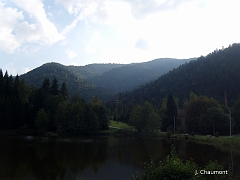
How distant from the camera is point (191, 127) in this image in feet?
234

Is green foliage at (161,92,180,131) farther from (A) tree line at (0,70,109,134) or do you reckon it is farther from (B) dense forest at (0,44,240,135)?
(A) tree line at (0,70,109,134)

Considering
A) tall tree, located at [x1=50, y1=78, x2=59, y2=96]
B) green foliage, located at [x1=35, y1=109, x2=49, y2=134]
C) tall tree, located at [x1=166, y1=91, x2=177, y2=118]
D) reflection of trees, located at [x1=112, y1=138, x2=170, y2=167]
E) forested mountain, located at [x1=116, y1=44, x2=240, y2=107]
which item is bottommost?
reflection of trees, located at [x1=112, y1=138, x2=170, y2=167]

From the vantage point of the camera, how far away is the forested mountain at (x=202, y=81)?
5320 inches

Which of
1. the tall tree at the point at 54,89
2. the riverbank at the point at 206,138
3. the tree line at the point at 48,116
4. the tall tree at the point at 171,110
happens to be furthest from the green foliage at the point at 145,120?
the tall tree at the point at 54,89

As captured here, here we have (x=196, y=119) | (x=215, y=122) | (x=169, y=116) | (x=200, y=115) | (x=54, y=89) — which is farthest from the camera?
(x=54, y=89)

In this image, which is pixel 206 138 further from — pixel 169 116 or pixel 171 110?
pixel 171 110

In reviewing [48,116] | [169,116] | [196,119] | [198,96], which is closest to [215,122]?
[196,119]

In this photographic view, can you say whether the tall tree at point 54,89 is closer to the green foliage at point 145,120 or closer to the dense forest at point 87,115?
the dense forest at point 87,115

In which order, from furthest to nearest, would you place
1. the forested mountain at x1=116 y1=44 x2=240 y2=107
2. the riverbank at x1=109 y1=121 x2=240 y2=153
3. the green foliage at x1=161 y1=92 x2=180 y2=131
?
the forested mountain at x1=116 y1=44 x2=240 y2=107 → the green foliage at x1=161 y1=92 x2=180 y2=131 → the riverbank at x1=109 y1=121 x2=240 y2=153

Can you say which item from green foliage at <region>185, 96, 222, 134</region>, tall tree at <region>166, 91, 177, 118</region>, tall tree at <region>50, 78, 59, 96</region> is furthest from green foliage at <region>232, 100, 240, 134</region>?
tall tree at <region>50, 78, 59, 96</region>

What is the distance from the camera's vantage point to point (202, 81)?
147375mm

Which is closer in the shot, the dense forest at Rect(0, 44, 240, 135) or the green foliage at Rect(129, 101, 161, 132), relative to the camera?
the dense forest at Rect(0, 44, 240, 135)

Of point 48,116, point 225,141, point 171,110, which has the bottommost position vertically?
point 225,141

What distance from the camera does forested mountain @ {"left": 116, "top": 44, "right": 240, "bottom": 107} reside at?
135 meters
